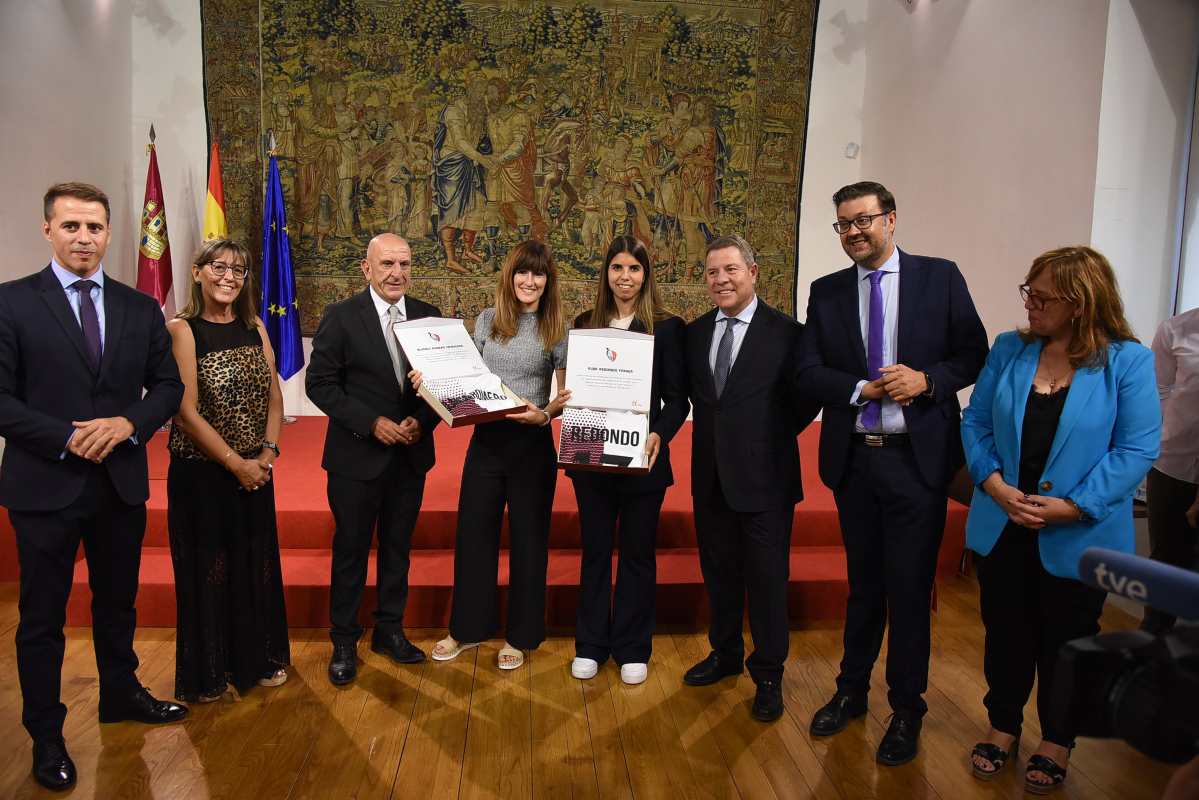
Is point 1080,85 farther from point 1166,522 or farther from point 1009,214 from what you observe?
Answer: point 1166,522

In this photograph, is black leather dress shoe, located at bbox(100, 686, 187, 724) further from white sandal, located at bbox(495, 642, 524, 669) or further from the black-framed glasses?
the black-framed glasses

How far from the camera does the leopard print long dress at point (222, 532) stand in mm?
2881

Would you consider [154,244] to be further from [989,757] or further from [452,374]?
[989,757]

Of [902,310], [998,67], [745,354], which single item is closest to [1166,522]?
[902,310]

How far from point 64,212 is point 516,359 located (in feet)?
4.85

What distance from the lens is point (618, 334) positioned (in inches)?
118

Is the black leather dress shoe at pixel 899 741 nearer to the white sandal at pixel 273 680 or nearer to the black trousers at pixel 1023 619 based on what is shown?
the black trousers at pixel 1023 619

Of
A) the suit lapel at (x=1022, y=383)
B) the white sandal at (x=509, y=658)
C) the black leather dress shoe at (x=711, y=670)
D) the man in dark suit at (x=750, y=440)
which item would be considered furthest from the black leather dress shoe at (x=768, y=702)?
the suit lapel at (x=1022, y=383)

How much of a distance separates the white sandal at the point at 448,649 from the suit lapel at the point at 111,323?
5.35 ft

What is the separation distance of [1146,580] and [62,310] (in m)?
2.68

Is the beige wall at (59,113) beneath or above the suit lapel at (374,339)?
above

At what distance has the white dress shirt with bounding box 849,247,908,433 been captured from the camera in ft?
8.82

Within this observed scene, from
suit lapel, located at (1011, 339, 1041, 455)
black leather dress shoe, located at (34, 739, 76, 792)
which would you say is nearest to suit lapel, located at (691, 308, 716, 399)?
suit lapel, located at (1011, 339, 1041, 455)

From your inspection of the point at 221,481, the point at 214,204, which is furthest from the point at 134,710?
the point at 214,204
